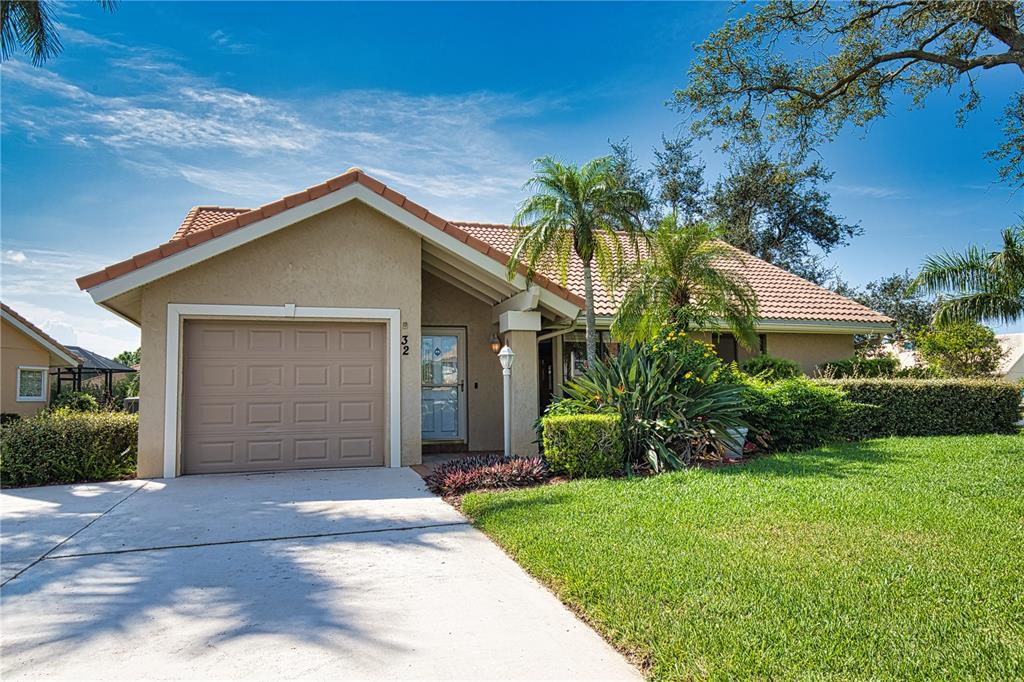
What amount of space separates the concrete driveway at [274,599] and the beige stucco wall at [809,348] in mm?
11138

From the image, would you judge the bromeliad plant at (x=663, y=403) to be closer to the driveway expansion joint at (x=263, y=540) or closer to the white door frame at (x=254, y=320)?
the white door frame at (x=254, y=320)

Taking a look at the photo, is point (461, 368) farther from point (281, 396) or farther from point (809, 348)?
point (809, 348)

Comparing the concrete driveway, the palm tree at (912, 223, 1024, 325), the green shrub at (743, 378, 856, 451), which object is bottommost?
the concrete driveway

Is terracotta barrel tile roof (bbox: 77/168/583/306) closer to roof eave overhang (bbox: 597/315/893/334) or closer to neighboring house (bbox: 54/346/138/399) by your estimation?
roof eave overhang (bbox: 597/315/893/334)

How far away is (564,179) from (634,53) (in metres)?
4.83

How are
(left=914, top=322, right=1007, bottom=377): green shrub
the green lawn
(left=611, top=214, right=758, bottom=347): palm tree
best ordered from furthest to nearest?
(left=914, top=322, right=1007, bottom=377): green shrub → (left=611, top=214, right=758, bottom=347): palm tree → the green lawn

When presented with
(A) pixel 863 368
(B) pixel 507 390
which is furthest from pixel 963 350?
(B) pixel 507 390

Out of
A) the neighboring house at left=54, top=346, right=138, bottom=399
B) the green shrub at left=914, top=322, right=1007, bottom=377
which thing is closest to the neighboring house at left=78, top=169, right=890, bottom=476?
the green shrub at left=914, top=322, right=1007, bottom=377

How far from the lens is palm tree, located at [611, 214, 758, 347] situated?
1142cm

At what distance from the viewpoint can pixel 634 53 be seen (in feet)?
44.9

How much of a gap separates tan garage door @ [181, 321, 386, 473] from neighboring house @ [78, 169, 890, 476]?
2 cm

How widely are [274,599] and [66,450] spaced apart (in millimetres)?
6929

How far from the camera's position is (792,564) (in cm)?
489

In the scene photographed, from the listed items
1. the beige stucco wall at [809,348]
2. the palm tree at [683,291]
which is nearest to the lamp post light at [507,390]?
the palm tree at [683,291]
